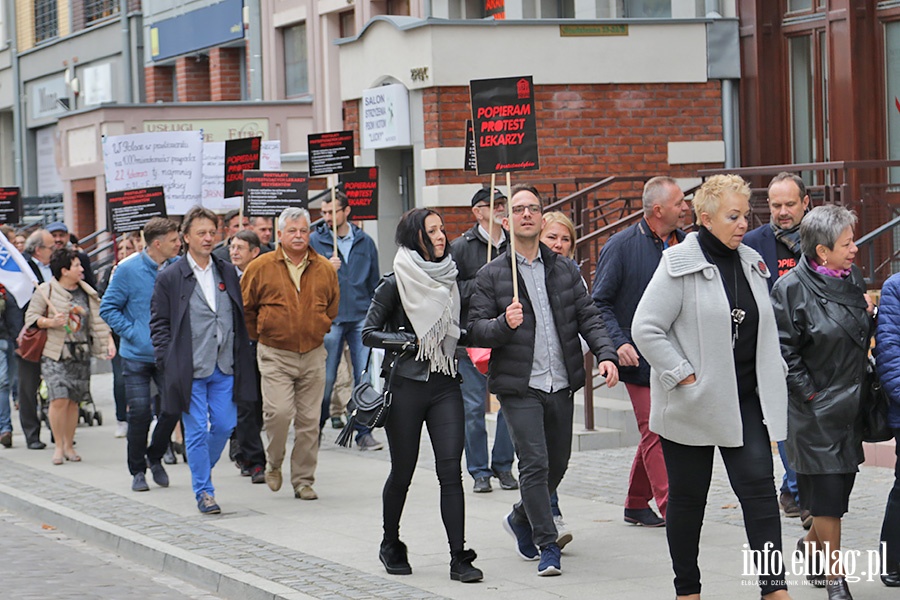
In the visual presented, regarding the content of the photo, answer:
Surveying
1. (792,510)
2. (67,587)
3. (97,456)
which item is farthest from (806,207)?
(97,456)

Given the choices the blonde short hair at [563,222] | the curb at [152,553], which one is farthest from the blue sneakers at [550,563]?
the blonde short hair at [563,222]

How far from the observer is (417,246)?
342 inches

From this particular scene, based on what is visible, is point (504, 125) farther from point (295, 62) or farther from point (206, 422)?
point (295, 62)

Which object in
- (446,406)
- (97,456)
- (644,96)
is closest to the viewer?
(446,406)

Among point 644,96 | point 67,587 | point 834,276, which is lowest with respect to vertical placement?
point 67,587

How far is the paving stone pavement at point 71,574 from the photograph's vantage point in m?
8.77

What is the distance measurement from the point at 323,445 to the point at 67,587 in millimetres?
5279

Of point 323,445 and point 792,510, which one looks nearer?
point 792,510

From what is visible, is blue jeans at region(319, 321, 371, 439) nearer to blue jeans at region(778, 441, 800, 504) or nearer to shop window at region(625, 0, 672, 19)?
blue jeans at region(778, 441, 800, 504)

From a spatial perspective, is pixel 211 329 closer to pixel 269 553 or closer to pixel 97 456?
pixel 269 553

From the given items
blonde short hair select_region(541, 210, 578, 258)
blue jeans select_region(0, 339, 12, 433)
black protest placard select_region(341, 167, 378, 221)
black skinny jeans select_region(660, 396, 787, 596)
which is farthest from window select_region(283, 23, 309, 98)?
black skinny jeans select_region(660, 396, 787, 596)

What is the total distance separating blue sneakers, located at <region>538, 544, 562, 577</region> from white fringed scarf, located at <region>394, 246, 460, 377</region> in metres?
1.07

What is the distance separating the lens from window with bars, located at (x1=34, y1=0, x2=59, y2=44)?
128ft

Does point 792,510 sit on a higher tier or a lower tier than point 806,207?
lower
